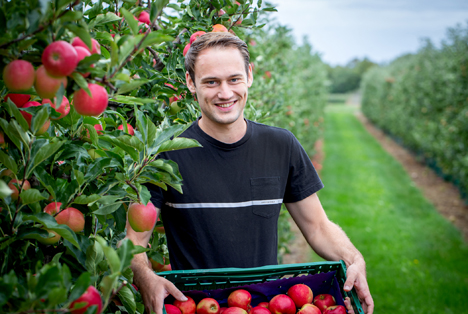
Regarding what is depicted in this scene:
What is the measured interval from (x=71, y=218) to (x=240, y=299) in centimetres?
69

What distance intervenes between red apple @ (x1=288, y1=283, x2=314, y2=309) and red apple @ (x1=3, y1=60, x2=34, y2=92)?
1154 millimetres

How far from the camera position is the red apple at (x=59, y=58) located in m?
0.74

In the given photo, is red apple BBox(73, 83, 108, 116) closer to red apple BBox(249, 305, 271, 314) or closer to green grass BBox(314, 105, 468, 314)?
red apple BBox(249, 305, 271, 314)

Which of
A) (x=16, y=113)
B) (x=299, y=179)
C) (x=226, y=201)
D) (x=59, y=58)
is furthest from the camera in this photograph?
(x=299, y=179)

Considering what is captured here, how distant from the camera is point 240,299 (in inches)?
55.4

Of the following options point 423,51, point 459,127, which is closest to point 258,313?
point 459,127

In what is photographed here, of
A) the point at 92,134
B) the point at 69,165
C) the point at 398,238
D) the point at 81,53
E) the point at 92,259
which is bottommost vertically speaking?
the point at 398,238

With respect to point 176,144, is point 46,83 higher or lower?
higher

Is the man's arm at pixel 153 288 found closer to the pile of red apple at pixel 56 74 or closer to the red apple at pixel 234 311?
the red apple at pixel 234 311

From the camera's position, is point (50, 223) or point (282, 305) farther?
point (282, 305)

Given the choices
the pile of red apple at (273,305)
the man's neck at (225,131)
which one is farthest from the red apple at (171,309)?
the man's neck at (225,131)

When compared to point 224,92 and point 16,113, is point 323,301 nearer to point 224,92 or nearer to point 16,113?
point 224,92

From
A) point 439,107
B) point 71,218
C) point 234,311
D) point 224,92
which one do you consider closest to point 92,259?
point 71,218

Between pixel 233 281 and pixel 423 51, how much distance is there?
13227 mm
